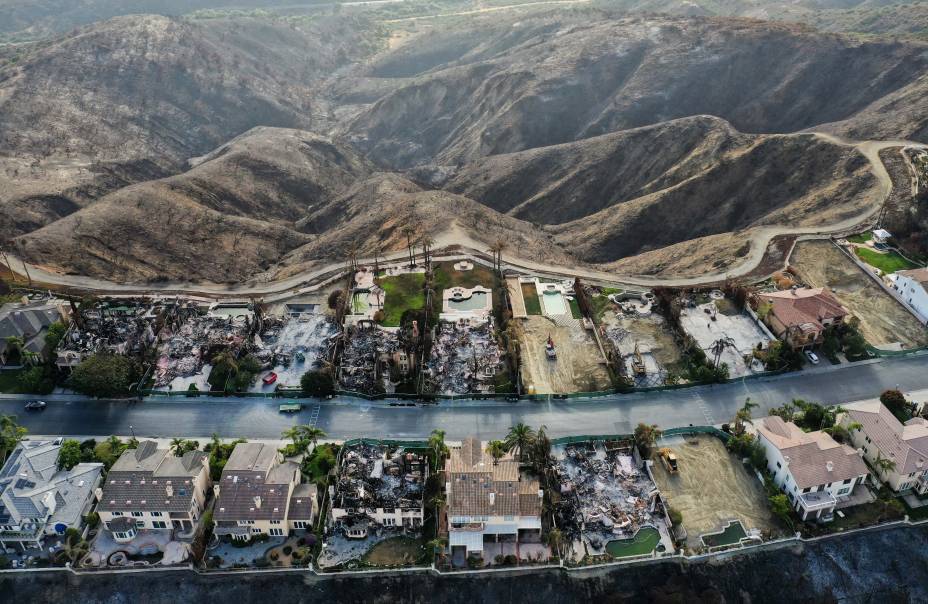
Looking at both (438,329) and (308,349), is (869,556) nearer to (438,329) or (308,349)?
(438,329)

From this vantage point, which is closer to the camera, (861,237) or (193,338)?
(193,338)

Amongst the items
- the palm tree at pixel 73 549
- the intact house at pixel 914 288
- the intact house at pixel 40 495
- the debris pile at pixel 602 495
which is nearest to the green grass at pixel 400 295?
the debris pile at pixel 602 495

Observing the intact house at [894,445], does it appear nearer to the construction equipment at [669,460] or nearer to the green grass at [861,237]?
the construction equipment at [669,460]

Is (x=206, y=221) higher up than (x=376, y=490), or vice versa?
(x=206, y=221)

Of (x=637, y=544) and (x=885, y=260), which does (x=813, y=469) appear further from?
(x=885, y=260)

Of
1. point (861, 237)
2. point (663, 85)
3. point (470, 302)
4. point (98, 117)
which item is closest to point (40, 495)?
point (470, 302)
